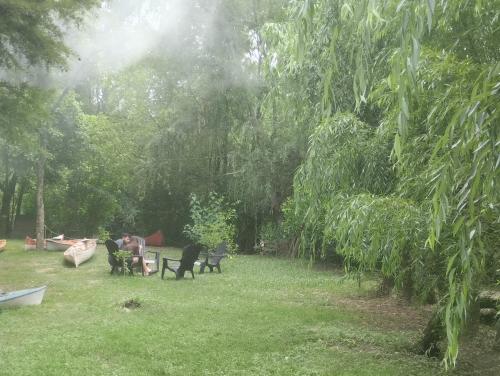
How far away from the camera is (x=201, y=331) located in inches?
258

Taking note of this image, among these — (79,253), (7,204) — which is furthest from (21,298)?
(7,204)

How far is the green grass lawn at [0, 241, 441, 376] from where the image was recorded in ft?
17.1

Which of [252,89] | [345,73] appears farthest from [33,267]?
[345,73]

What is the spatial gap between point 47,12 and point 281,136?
845cm

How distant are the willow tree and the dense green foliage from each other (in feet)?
0.05

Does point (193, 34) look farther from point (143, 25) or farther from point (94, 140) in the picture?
point (94, 140)

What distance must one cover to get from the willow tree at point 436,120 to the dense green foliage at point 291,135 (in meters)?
0.01

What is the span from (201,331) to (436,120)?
4.26m

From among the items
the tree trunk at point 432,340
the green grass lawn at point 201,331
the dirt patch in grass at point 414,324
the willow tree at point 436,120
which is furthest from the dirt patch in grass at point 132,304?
the tree trunk at point 432,340

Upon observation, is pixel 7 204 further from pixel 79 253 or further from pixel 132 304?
pixel 132 304

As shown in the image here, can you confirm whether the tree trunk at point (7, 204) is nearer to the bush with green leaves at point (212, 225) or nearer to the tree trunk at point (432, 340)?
the bush with green leaves at point (212, 225)

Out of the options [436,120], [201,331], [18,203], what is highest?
[436,120]

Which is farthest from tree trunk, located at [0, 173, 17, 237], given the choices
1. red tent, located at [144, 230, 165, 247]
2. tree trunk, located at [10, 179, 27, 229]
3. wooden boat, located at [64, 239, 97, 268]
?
wooden boat, located at [64, 239, 97, 268]

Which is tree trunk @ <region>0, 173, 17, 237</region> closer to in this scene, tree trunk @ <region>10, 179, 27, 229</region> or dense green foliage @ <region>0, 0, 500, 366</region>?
dense green foliage @ <region>0, 0, 500, 366</region>
